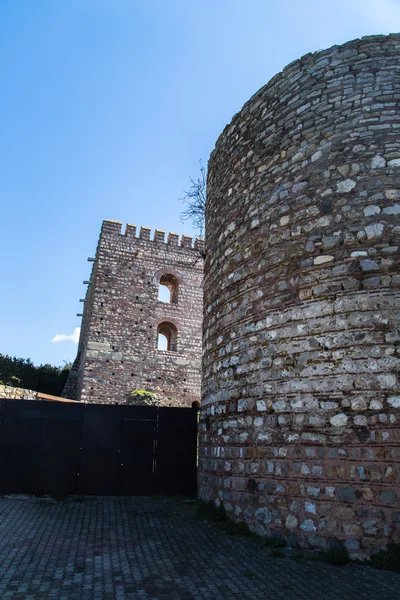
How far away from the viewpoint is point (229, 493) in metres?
5.23

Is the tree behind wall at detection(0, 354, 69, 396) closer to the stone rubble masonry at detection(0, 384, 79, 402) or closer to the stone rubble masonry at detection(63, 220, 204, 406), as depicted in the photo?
the stone rubble masonry at detection(63, 220, 204, 406)

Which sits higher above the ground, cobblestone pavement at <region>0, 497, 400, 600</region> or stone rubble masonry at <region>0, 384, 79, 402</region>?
stone rubble masonry at <region>0, 384, 79, 402</region>

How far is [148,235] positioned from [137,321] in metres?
3.89

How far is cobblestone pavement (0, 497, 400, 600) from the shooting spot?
320cm

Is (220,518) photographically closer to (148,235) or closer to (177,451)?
(177,451)

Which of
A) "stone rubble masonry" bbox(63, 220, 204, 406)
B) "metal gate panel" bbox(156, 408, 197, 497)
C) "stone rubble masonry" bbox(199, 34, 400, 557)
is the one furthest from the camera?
"stone rubble masonry" bbox(63, 220, 204, 406)

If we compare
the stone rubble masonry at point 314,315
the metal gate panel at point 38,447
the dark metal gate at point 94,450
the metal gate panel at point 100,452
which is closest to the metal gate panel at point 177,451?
the dark metal gate at point 94,450

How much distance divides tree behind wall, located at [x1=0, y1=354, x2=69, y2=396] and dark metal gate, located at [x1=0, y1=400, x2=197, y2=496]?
13.6 metres

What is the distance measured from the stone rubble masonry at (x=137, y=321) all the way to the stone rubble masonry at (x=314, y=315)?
33.2 feet

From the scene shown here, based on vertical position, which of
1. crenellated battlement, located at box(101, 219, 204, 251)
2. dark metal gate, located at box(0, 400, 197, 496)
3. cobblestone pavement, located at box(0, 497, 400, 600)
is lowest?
cobblestone pavement, located at box(0, 497, 400, 600)

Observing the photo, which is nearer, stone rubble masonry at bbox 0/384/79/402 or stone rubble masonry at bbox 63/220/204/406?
stone rubble masonry at bbox 0/384/79/402

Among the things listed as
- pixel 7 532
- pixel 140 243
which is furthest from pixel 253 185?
pixel 140 243

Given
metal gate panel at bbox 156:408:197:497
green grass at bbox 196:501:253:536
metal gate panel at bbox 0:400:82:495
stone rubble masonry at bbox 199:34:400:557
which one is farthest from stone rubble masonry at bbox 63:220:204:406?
green grass at bbox 196:501:253:536

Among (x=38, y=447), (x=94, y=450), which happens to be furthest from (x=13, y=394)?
(x=94, y=450)
